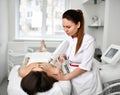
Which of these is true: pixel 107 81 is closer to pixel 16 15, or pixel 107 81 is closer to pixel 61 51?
pixel 61 51

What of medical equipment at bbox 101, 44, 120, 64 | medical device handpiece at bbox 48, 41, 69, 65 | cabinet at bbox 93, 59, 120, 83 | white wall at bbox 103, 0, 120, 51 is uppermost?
white wall at bbox 103, 0, 120, 51

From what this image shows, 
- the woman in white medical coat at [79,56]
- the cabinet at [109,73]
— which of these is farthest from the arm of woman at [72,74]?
the cabinet at [109,73]

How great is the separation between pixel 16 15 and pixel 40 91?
3.11 meters

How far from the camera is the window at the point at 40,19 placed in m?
4.35

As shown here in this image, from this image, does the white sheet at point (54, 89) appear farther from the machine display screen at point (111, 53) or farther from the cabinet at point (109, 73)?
the machine display screen at point (111, 53)

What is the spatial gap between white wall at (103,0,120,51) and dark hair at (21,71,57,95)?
152 centimetres

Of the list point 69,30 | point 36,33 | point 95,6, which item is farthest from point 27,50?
point 69,30

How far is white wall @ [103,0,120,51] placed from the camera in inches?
102

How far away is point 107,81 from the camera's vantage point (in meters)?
1.90

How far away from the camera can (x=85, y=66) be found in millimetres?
1488

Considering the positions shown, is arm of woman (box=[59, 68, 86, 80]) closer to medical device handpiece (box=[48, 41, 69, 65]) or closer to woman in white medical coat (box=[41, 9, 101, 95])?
woman in white medical coat (box=[41, 9, 101, 95])

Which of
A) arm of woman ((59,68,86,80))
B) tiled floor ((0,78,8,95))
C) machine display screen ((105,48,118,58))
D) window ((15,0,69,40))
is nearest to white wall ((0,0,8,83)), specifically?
tiled floor ((0,78,8,95))

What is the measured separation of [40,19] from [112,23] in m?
2.19

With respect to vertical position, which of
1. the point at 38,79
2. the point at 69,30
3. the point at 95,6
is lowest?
the point at 38,79
